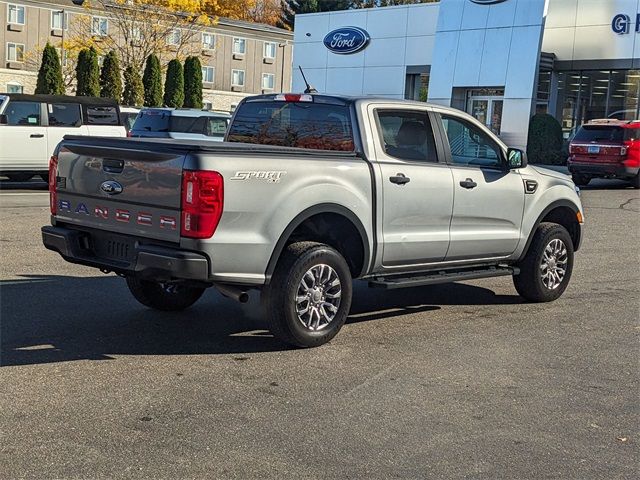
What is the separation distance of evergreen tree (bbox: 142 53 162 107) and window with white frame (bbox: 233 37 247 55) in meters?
16.5

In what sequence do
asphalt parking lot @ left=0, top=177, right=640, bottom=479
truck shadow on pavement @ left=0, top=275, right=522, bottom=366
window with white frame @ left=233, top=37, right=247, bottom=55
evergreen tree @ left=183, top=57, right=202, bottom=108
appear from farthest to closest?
window with white frame @ left=233, top=37, right=247, bottom=55 → evergreen tree @ left=183, top=57, right=202, bottom=108 → truck shadow on pavement @ left=0, top=275, right=522, bottom=366 → asphalt parking lot @ left=0, top=177, right=640, bottom=479

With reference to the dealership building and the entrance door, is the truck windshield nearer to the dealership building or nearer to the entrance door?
the dealership building

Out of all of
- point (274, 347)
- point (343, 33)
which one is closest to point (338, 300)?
point (274, 347)

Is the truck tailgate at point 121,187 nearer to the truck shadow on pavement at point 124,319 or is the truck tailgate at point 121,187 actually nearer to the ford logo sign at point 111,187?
Answer: the ford logo sign at point 111,187

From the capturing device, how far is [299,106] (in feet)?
24.1

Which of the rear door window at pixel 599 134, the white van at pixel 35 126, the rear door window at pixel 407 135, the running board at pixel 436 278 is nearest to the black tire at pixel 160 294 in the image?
the running board at pixel 436 278

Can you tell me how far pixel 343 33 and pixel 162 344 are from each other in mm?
37171

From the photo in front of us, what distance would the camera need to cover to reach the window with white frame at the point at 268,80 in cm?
6575

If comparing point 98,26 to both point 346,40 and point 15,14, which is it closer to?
point 15,14

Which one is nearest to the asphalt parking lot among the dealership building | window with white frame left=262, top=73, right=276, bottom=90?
the dealership building

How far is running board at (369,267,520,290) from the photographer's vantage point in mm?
6902

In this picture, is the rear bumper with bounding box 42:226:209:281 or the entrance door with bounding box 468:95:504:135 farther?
the entrance door with bounding box 468:95:504:135

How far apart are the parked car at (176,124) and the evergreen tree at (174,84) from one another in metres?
28.0

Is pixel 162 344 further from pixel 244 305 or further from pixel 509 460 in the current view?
pixel 509 460
